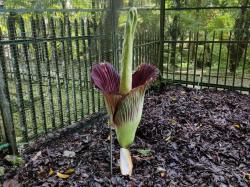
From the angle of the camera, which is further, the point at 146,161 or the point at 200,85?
the point at 200,85

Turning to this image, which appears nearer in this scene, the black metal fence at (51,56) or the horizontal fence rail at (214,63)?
the black metal fence at (51,56)

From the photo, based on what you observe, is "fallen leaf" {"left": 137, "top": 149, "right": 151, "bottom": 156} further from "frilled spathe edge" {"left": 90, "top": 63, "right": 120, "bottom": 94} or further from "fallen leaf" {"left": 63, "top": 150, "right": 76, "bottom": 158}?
"frilled spathe edge" {"left": 90, "top": 63, "right": 120, "bottom": 94}

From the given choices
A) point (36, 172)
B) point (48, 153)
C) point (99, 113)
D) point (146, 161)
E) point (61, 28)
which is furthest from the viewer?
point (99, 113)

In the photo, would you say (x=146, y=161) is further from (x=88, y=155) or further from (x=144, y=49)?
(x=144, y=49)

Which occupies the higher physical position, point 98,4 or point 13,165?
point 98,4

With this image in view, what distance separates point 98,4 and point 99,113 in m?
1.57

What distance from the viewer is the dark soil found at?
237 cm

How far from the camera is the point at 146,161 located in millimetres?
2631

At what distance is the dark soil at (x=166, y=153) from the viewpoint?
237 cm

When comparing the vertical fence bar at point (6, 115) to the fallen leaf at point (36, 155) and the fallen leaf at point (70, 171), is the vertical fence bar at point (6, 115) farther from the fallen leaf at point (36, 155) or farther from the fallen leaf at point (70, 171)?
the fallen leaf at point (70, 171)

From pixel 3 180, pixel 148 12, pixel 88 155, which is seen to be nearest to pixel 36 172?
pixel 3 180

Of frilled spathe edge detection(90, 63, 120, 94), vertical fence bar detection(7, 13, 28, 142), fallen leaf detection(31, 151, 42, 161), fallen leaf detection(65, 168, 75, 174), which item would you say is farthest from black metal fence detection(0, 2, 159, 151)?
frilled spathe edge detection(90, 63, 120, 94)

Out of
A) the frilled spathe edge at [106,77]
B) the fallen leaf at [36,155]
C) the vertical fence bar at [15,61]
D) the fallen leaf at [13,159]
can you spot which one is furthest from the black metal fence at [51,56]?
the frilled spathe edge at [106,77]

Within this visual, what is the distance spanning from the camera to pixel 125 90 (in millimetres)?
2021
